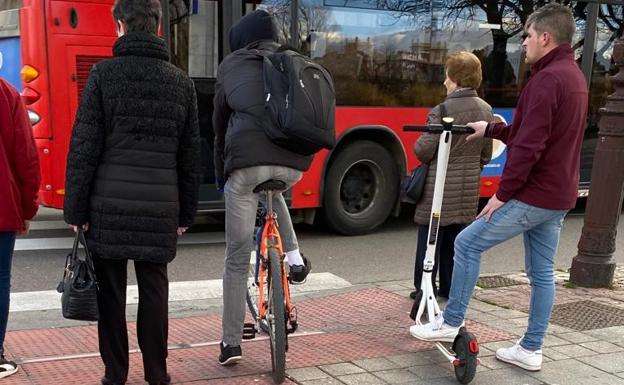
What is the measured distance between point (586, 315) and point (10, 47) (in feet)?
20.5

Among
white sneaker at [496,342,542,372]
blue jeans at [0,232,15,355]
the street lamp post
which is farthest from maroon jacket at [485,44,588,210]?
blue jeans at [0,232,15,355]

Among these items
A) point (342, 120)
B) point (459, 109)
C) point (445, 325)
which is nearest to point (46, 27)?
point (342, 120)

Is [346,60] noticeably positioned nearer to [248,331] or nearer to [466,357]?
[248,331]

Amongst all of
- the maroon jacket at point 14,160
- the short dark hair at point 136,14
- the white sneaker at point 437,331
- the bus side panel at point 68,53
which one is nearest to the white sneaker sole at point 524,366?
the white sneaker at point 437,331

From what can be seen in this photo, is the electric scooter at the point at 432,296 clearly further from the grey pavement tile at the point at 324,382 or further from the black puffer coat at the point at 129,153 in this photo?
the black puffer coat at the point at 129,153

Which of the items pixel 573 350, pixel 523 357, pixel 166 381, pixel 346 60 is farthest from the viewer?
pixel 346 60

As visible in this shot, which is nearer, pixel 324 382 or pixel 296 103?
pixel 296 103

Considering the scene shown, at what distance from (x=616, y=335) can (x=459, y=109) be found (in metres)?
1.89

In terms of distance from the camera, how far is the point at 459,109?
4.88 metres

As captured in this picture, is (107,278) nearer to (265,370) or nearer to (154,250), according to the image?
(154,250)

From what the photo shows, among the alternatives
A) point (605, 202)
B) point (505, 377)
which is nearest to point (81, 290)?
point (505, 377)

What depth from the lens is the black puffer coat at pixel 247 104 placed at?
3.63 m

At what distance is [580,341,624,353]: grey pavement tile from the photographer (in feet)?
14.7

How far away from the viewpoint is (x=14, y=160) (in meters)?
3.64
